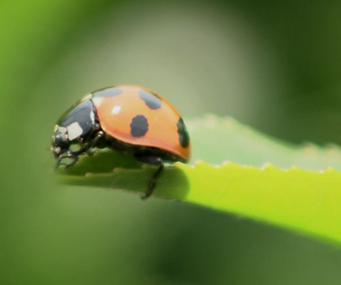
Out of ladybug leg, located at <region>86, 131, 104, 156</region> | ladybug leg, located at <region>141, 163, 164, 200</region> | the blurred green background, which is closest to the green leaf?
ladybug leg, located at <region>141, 163, 164, 200</region>

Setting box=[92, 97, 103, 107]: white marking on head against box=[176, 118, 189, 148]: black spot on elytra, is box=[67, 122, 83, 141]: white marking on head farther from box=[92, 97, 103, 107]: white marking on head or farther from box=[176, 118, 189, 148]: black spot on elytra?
box=[176, 118, 189, 148]: black spot on elytra

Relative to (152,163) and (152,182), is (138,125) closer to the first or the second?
(152,163)

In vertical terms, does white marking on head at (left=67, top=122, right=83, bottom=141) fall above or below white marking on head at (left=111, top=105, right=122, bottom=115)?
below

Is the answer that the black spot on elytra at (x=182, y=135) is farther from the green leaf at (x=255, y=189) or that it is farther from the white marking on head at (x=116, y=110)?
the green leaf at (x=255, y=189)

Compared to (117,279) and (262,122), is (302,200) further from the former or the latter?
(262,122)

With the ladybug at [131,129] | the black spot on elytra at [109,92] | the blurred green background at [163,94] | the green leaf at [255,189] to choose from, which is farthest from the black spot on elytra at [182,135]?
the blurred green background at [163,94]
